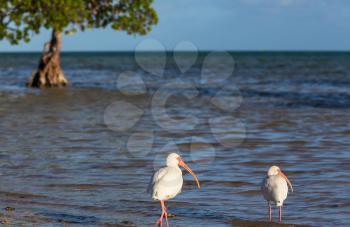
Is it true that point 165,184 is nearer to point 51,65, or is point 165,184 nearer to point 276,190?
point 276,190

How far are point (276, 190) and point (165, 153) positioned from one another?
759cm

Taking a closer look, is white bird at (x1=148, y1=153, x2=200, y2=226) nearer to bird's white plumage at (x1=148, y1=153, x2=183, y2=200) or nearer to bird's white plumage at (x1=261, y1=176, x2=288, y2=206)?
bird's white plumage at (x1=148, y1=153, x2=183, y2=200)

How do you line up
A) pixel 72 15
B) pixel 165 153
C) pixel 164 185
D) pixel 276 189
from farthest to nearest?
1. pixel 72 15
2. pixel 165 153
3. pixel 276 189
4. pixel 164 185

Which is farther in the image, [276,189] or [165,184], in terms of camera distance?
[276,189]

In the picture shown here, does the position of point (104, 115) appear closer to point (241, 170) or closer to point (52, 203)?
point (241, 170)

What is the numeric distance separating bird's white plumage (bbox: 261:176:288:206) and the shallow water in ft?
1.61

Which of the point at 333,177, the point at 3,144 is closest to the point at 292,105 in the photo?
the point at 3,144

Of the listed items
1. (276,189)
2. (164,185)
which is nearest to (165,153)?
(276,189)

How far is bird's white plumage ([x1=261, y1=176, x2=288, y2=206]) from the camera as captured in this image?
9852 millimetres

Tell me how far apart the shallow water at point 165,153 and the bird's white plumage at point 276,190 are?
0.49m

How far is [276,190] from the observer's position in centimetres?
985

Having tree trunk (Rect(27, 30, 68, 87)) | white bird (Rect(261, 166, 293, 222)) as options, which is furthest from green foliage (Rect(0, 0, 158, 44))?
white bird (Rect(261, 166, 293, 222))

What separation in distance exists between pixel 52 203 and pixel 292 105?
1997 cm

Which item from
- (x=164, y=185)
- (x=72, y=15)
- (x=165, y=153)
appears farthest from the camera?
(x=72, y=15)
